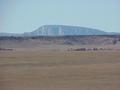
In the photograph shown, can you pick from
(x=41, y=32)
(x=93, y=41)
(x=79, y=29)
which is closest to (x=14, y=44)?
(x=93, y=41)

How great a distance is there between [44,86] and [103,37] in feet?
167

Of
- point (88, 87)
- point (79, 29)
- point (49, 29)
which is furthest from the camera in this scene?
point (79, 29)

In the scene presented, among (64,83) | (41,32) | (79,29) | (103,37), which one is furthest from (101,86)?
Answer: (79,29)

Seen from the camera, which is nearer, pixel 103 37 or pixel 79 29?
pixel 103 37

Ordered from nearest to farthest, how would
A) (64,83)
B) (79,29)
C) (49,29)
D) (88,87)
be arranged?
(88,87)
(64,83)
(49,29)
(79,29)

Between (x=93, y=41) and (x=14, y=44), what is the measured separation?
14.7 meters

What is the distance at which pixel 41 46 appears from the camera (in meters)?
48.1

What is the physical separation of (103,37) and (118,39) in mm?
5463

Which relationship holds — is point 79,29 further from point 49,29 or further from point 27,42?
point 27,42

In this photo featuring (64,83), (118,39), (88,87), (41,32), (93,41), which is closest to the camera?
(88,87)

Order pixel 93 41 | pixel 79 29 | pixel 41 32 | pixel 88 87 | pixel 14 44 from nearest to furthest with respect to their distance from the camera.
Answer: pixel 88 87 < pixel 14 44 < pixel 93 41 < pixel 41 32 < pixel 79 29

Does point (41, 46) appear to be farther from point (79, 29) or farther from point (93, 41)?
point (79, 29)

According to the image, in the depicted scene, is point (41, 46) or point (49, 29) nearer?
point (41, 46)

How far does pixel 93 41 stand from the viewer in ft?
184
